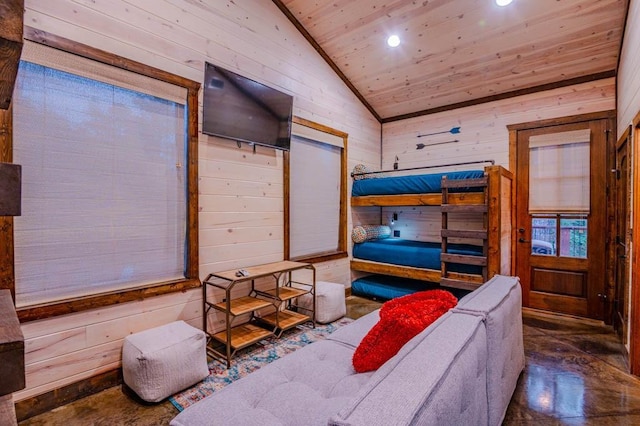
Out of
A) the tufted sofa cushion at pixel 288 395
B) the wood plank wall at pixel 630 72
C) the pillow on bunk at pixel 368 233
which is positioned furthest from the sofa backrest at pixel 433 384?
the pillow on bunk at pixel 368 233

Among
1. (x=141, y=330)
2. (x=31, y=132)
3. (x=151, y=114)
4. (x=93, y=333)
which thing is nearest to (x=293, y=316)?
(x=141, y=330)

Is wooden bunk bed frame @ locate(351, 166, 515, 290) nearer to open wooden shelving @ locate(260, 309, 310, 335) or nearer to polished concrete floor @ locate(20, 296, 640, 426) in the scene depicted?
polished concrete floor @ locate(20, 296, 640, 426)

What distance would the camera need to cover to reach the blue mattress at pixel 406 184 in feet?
12.2

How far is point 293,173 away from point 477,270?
2306 mm

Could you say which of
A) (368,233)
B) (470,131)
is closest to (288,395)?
(368,233)

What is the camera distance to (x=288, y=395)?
54.4 inches

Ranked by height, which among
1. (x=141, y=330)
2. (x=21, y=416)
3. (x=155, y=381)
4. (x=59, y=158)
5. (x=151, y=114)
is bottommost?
(x=21, y=416)

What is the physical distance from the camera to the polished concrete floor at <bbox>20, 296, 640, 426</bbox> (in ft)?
6.31

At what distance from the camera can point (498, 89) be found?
407cm

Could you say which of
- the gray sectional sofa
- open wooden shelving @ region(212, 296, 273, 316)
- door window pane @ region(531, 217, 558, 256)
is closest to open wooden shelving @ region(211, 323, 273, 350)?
open wooden shelving @ region(212, 296, 273, 316)

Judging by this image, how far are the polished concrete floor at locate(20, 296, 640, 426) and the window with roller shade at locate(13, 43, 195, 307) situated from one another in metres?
0.72

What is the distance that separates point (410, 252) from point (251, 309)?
2.18 metres

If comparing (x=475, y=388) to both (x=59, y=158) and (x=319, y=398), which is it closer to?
(x=319, y=398)

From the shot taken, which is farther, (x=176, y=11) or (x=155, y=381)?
(x=176, y=11)
